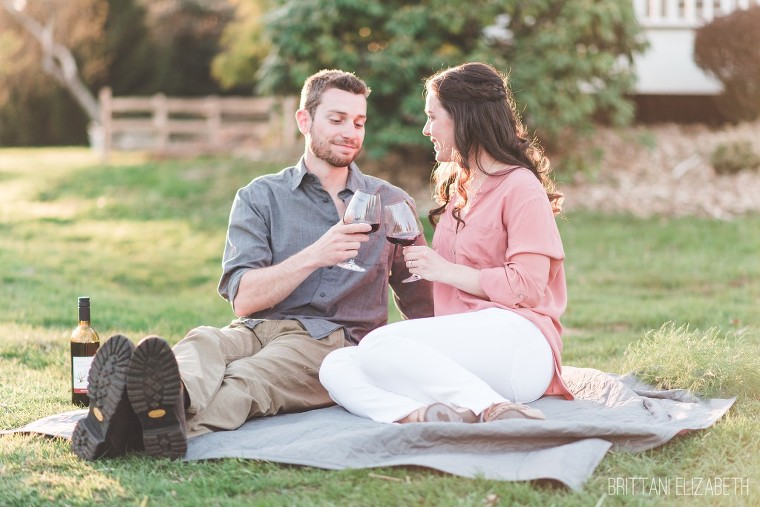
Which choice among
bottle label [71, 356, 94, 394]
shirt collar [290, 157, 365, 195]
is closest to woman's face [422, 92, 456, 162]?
shirt collar [290, 157, 365, 195]

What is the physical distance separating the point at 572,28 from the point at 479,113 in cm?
801

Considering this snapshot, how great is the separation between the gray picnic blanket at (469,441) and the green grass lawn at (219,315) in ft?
0.18

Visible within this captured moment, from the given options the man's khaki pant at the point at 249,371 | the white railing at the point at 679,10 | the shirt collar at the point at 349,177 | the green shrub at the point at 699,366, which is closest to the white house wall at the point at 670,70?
the white railing at the point at 679,10

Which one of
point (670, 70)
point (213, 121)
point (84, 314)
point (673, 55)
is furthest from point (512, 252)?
point (213, 121)

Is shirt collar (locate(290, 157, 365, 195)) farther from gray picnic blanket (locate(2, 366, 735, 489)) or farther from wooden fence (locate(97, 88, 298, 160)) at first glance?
wooden fence (locate(97, 88, 298, 160))

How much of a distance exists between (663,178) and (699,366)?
27.1 feet

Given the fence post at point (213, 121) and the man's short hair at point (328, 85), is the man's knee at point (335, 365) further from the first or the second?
the fence post at point (213, 121)

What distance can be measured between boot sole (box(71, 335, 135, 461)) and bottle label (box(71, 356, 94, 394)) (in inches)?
32.9

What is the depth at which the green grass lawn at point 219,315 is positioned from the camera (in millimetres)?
3395

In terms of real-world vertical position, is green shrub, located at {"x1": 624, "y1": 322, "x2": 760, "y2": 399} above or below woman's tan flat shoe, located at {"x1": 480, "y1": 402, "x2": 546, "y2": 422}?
below

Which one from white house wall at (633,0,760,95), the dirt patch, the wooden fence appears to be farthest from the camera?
the wooden fence

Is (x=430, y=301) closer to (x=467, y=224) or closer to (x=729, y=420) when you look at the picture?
(x=467, y=224)

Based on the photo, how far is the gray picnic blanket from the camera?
11.3ft

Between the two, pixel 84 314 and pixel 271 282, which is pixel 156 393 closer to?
pixel 271 282
